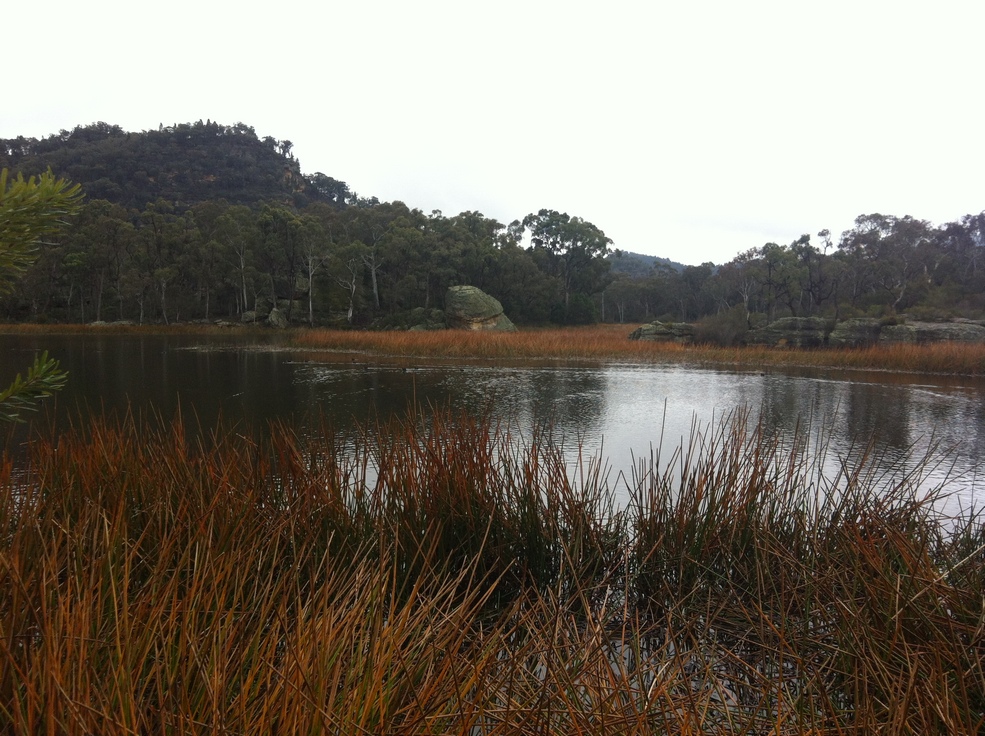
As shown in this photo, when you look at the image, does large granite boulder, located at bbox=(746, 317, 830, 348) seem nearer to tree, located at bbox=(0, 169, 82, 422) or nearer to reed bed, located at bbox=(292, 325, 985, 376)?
reed bed, located at bbox=(292, 325, 985, 376)

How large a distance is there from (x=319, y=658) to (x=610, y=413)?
8.02 metres

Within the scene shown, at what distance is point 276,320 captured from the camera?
34562 millimetres

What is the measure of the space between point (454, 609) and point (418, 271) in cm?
3690

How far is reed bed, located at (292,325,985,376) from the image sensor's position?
15891 millimetres

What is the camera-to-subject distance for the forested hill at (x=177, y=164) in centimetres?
6278

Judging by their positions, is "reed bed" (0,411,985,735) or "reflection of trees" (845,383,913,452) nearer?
"reed bed" (0,411,985,735)

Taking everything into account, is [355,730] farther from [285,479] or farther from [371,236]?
[371,236]

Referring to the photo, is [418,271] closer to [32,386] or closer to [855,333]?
[855,333]

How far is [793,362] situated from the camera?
59.1 ft

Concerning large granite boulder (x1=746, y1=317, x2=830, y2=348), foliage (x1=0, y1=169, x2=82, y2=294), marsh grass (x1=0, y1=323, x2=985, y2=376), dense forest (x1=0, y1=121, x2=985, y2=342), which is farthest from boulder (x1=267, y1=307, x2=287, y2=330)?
foliage (x1=0, y1=169, x2=82, y2=294)

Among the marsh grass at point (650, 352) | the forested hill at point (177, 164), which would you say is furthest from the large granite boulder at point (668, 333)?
the forested hill at point (177, 164)

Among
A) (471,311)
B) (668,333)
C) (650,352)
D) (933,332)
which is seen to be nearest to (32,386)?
(650,352)

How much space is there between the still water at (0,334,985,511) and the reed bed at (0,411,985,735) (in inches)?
66.4

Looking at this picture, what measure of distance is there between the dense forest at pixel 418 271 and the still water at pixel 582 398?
1182cm
